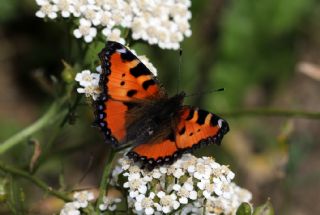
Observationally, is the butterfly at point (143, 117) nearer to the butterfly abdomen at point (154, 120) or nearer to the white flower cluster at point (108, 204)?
the butterfly abdomen at point (154, 120)

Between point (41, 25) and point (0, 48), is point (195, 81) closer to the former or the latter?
point (41, 25)

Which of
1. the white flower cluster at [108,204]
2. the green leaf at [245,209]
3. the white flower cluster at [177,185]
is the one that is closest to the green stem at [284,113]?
the white flower cluster at [177,185]

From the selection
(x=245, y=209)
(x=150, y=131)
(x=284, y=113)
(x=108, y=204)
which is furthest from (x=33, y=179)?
(x=284, y=113)

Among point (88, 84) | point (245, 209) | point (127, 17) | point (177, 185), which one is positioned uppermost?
point (127, 17)

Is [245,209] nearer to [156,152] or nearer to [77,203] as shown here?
[156,152]

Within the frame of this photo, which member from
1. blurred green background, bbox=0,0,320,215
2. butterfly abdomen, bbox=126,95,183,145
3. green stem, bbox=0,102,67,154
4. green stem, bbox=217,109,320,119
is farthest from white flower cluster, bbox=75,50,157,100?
blurred green background, bbox=0,0,320,215
